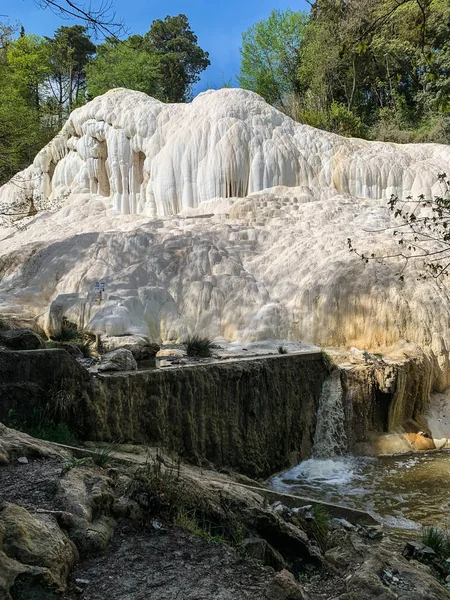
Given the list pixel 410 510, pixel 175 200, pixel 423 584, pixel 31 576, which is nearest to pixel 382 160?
pixel 175 200

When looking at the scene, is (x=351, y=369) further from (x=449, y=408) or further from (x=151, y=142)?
(x=151, y=142)

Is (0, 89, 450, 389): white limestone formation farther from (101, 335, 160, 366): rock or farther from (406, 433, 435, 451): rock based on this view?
(406, 433, 435, 451): rock

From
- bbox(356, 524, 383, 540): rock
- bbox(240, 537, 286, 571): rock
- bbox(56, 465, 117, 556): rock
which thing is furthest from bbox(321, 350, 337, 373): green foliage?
bbox(56, 465, 117, 556): rock

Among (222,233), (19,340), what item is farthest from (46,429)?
(222,233)

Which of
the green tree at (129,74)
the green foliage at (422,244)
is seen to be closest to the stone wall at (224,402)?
the green foliage at (422,244)

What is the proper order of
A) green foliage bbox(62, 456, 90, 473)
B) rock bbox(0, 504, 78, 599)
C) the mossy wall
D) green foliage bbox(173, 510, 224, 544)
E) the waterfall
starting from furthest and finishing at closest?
the waterfall < the mossy wall < green foliage bbox(62, 456, 90, 473) < green foliage bbox(173, 510, 224, 544) < rock bbox(0, 504, 78, 599)

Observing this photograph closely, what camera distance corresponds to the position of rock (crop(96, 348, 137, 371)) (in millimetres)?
7832

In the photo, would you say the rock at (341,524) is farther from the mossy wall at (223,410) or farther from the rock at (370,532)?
the mossy wall at (223,410)

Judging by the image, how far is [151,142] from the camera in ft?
62.3

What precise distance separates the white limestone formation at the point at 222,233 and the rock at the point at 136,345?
1.49 feet

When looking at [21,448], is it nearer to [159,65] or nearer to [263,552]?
[263,552]

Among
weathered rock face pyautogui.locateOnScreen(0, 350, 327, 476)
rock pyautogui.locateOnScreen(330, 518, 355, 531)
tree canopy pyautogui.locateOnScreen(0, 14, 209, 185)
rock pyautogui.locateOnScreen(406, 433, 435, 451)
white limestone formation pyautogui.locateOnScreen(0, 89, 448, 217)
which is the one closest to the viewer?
rock pyautogui.locateOnScreen(330, 518, 355, 531)

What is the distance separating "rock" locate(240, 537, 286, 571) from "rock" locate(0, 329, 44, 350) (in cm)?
481

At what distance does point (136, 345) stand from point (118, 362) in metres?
1.82
